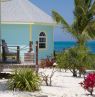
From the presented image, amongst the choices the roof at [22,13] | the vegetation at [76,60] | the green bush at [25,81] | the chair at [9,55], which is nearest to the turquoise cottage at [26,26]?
the roof at [22,13]

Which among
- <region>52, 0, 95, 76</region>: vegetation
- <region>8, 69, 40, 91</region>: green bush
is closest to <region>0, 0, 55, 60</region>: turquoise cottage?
<region>52, 0, 95, 76</region>: vegetation

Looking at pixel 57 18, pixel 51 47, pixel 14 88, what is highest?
pixel 57 18

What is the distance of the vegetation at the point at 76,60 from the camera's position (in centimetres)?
2386

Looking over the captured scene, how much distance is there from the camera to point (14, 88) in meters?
16.8

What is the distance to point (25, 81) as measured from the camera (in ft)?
54.9

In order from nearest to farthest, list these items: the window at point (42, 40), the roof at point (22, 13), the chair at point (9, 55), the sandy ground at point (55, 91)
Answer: the sandy ground at point (55, 91)
the chair at point (9, 55)
the roof at point (22, 13)
the window at point (42, 40)

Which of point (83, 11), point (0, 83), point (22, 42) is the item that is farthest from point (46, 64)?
point (0, 83)

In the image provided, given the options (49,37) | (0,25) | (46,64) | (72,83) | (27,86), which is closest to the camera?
(27,86)

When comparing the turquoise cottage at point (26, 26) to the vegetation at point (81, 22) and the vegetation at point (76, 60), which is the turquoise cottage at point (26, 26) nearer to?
the vegetation at point (81, 22)

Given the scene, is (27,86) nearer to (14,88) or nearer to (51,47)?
(14,88)

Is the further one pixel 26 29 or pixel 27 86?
pixel 26 29

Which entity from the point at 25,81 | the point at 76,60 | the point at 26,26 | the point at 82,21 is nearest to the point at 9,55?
the point at 25,81

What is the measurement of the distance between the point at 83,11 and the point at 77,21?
922 millimetres

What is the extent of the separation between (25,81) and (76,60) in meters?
7.76
